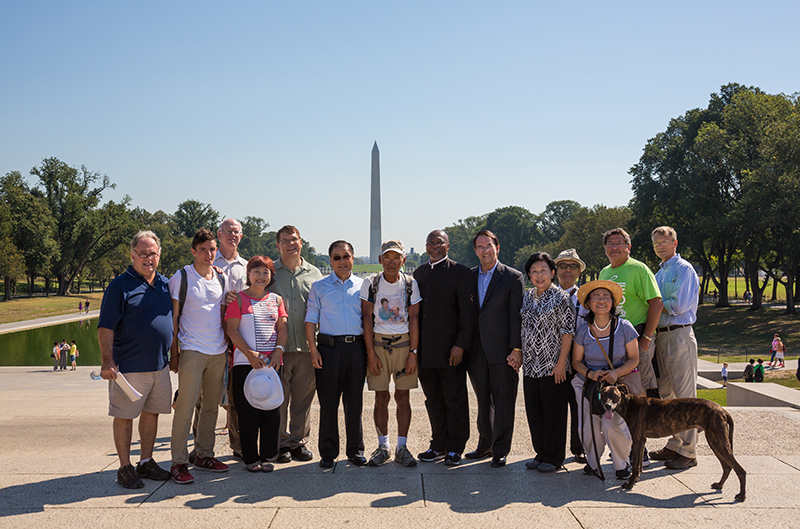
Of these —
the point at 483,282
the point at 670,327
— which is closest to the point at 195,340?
the point at 483,282

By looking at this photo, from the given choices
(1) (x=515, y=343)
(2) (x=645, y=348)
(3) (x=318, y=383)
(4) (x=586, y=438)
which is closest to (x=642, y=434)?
(4) (x=586, y=438)

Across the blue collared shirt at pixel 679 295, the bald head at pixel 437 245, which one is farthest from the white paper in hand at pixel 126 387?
the blue collared shirt at pixel 679 295

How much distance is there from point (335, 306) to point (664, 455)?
322 cm

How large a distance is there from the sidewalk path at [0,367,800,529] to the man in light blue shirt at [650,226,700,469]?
62 centimetres

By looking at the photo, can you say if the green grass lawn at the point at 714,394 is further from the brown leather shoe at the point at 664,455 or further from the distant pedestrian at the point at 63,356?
the distant pedestrian at the point at 63,356

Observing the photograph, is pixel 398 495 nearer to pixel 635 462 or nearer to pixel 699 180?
pixel 635 462

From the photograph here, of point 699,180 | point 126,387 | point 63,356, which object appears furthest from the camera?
point 699,180

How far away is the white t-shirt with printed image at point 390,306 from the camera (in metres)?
4.96

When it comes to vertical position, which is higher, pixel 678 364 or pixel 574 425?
pixel 678 364

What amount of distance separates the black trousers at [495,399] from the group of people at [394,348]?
0.01 meters

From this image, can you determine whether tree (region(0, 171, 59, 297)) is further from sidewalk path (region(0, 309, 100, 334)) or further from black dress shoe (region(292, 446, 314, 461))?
black dress shoe (region(292, 446, 314, 461))

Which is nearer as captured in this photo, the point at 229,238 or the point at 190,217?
the point at 229,238

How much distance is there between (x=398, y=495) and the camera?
13.9ft

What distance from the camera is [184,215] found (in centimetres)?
9731
